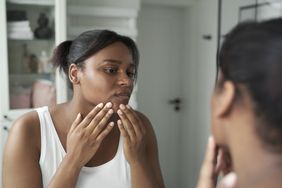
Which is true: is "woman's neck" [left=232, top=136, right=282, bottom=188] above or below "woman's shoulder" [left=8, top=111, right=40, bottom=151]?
above

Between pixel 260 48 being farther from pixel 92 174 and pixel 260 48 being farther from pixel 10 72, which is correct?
pixel 10 72

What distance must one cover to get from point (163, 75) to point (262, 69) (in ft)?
8.36

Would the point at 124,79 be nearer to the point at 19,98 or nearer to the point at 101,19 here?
the point at 19,98

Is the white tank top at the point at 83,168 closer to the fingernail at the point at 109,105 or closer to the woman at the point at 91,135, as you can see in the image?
the woman at the point at 91,135

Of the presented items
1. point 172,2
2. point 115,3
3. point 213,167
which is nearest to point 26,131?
point 213,167

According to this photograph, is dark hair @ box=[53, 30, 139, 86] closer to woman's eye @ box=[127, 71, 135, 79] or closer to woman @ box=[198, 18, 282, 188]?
woman's eye @ box=[127, 71, 135, 79]

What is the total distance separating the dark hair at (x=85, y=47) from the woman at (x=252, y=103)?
607mm

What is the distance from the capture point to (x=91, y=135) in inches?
37.7

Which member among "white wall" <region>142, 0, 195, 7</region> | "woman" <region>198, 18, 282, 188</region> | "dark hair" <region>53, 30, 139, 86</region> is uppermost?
"white wall" <region>142, 0, 195, 7</region>

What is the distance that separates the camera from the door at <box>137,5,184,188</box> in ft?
9.37

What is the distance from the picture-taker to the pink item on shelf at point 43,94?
7.30 ft

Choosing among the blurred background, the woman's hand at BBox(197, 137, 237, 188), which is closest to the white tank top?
the woman's hand at BBox(197, 137, 237, 188)

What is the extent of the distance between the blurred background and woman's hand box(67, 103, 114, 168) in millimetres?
1077

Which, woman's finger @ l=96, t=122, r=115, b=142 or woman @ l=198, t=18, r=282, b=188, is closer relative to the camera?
woman @ l=198, t=18, r=282, b=188
